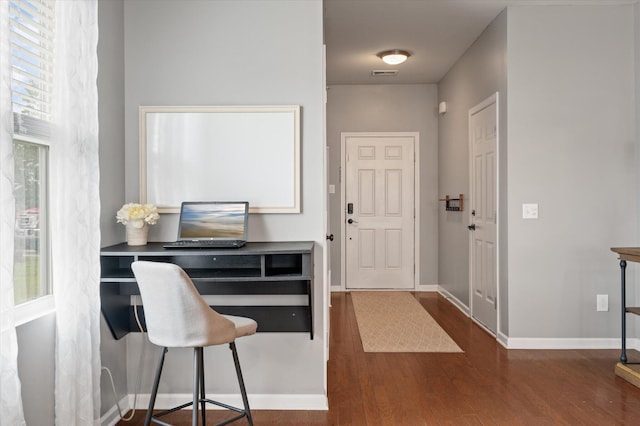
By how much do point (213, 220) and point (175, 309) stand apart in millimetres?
787

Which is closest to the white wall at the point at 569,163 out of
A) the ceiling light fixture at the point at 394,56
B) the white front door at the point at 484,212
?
the white front door at the point at 484,212

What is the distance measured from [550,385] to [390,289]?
3.29 metres

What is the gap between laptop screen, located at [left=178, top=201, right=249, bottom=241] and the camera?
2627 millimetres

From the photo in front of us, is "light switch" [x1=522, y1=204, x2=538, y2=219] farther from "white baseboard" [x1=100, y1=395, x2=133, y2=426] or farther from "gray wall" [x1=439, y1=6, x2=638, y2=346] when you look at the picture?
"white baseboard" [x1=100, y1=395, x2=133, y2=426]

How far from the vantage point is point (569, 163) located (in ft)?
12.3

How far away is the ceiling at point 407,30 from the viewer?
12.5 ft

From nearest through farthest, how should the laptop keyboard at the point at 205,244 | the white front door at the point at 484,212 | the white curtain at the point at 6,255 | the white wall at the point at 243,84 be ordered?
1. the white curtain at the point at 6,255
2. the laptop keyboard at the point at 205,244
3. the white wall at the point at 243,84
4. the white front door at the point at 484,212

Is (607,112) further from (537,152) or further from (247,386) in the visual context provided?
(247,386)

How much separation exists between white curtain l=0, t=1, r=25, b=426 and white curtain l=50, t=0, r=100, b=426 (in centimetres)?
39

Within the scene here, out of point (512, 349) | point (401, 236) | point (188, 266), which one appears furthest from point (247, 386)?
point (401, 236)

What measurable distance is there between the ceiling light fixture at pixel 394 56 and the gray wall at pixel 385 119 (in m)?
1.15

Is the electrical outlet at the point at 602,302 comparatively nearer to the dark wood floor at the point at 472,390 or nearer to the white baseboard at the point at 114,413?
the dark wood floor at the point at 472,390

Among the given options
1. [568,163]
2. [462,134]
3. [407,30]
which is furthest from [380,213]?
[568,163]

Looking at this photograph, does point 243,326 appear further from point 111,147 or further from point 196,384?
point 111,147
